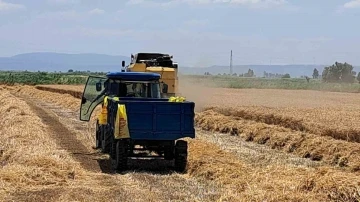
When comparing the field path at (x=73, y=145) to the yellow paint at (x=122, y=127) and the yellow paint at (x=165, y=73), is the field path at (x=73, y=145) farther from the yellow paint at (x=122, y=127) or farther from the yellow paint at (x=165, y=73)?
the yellow paint at (x=165, y=73)

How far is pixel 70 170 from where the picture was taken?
1383cm

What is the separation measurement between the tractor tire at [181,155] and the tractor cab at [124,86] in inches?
Answer: 104

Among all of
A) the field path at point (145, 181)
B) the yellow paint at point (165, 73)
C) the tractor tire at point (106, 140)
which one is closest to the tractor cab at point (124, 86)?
the tractor tire at point (106, 140)

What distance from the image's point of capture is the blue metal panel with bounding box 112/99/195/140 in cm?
1502

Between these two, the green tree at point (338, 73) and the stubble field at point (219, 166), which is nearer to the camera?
the stubble field at point (219, 166)

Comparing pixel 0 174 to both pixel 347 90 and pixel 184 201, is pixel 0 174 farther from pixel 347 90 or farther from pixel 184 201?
pixel 347 90

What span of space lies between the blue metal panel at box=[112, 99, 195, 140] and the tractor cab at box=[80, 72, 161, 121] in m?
2.32

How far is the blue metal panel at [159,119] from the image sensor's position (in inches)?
591

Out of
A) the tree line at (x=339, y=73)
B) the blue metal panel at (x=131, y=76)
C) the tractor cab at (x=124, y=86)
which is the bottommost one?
the tree line at (x=339, y=73)

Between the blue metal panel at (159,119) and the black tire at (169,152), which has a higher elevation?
the blue metal panel at (159,119)

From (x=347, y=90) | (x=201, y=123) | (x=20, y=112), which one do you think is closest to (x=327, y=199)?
(x=201, y=123)

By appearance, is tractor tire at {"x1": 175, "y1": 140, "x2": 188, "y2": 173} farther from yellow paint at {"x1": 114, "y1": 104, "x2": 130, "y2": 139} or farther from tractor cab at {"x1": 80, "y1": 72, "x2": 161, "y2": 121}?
tractor cab at {"x1": 80, "y1": 72, "x2": 161, "y2": 121}

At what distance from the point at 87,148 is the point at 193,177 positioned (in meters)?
6.16

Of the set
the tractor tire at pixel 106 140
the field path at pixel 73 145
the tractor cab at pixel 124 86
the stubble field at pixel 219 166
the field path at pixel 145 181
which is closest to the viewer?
the stubble field at pixel 219 166
